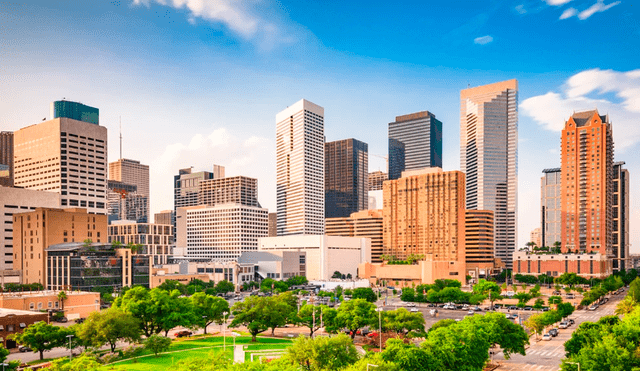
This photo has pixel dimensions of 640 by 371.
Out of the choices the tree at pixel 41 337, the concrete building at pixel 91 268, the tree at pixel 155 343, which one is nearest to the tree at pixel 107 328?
the tree at pixel 41 337

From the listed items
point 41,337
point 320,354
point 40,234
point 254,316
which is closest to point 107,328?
point 41,337

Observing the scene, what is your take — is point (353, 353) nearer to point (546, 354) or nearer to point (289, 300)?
point (546, 354)

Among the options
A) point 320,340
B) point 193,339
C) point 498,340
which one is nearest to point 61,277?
point 193,339

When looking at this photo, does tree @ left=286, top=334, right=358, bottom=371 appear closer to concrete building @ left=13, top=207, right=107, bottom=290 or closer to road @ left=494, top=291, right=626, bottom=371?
road @ left=494, top=291, right=626, bottom=371

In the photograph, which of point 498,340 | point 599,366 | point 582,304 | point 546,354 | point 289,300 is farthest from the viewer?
point 582,304

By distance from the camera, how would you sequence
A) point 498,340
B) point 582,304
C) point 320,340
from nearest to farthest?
point 320,340 → point 498,340 → point 582,304

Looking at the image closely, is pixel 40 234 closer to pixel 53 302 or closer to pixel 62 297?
pixel 53 302

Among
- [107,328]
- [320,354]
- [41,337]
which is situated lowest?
[41,337]
